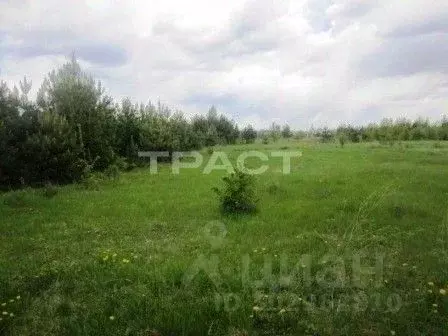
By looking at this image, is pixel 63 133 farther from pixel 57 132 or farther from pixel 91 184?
pixel 91 184

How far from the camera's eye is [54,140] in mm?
18891

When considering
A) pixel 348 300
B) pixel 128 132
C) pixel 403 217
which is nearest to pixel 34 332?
pixel 348 300

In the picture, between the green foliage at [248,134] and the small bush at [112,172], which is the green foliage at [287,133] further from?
the small bush at [112,172]

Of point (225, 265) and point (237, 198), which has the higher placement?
point (237, 198)

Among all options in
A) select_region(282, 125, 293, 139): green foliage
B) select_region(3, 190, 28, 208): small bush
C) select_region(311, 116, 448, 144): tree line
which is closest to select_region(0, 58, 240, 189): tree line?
select_region(3, 190, 28, 208): small bush

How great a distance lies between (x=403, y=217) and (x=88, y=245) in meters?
7.42

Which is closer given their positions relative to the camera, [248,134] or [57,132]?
[57,132]

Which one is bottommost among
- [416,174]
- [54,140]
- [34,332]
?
[34,332]

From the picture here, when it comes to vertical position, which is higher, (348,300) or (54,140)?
(54,140)

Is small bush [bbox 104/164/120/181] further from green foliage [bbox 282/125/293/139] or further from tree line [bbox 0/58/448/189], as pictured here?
green foliage [bbox 282/125/293/139]

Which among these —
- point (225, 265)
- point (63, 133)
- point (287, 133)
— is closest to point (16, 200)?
point (63, 133)

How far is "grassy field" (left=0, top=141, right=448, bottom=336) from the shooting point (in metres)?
6.20

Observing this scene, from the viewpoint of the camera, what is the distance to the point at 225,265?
816 cm

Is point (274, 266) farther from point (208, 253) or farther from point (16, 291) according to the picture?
point (16, 291)
